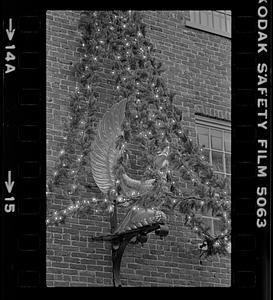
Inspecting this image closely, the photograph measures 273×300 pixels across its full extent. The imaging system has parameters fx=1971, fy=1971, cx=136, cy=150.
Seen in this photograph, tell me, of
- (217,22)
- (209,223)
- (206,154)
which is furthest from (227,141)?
(217,22)

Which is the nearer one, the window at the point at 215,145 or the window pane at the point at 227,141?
the window at the point at 215,145

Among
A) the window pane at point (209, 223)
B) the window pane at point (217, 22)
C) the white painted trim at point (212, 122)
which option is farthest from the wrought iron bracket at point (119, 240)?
the window pane at point (217, 22)

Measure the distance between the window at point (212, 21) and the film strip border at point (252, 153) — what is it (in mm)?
1853

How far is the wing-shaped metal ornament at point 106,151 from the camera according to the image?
2475 centimetres

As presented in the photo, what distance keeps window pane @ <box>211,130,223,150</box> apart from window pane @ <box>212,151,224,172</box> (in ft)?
0.33

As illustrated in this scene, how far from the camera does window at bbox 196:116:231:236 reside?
2584 centimetres

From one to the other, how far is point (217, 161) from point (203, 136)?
46 cm

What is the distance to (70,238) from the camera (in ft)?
81.3

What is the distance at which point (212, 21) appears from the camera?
2680 centimetres
